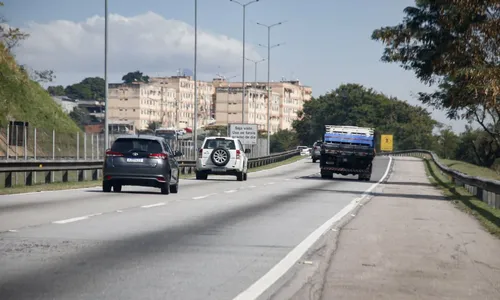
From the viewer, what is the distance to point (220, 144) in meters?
43.5

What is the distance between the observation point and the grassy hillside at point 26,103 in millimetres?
56906

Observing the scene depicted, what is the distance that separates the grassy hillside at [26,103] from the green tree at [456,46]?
67.1 feet

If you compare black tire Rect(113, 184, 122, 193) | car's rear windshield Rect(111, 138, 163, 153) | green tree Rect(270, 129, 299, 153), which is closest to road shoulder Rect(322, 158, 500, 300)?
car's rear windshield Rect(111, 138, 163, 153)

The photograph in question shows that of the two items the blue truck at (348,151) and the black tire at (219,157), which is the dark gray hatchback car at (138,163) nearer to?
the black tire at (219,157)

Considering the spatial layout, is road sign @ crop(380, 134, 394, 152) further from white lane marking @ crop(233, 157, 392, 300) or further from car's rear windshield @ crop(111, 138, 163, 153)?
white lane marking @ crop(233, 157, 392, 300)

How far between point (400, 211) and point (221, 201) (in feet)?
15.0

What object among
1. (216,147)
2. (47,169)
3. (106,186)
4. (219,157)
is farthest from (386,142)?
(106,186)

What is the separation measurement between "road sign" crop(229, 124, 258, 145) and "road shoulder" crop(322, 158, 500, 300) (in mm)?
54511

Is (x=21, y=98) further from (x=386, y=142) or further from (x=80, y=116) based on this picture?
(x=80, y=116)

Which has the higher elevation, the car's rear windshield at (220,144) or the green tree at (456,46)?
the green tree at (456,46)

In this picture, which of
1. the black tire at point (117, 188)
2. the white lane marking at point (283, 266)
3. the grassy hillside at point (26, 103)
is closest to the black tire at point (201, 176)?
the grassy hillside at point (26, 103)

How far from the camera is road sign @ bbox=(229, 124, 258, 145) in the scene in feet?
249

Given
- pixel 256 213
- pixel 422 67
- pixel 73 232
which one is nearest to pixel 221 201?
pixel 256 213

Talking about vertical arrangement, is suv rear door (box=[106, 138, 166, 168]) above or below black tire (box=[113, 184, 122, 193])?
above
